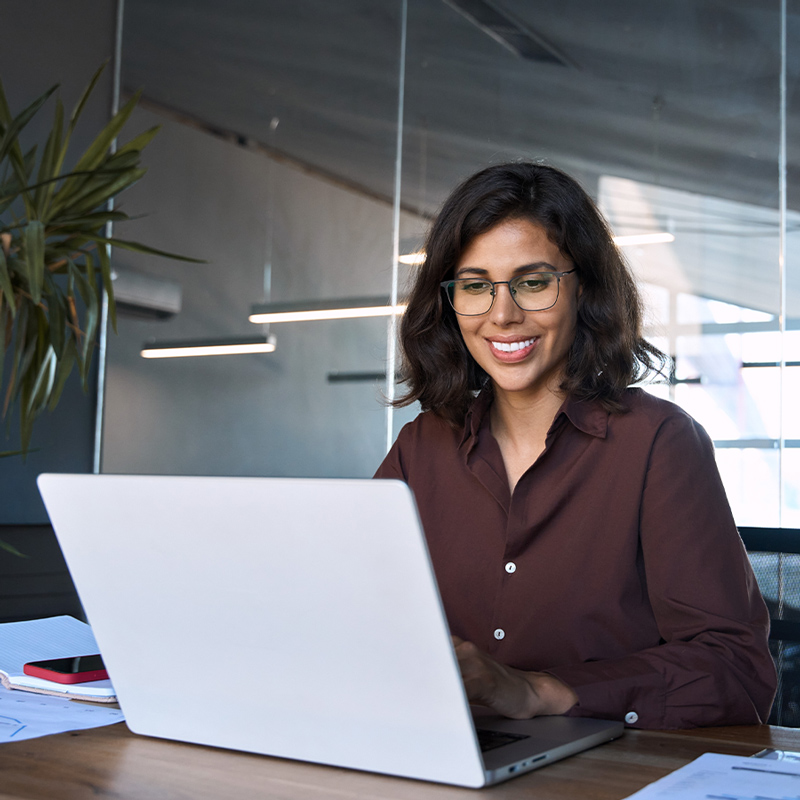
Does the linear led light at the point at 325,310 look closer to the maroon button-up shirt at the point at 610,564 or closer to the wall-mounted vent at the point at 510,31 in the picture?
the wall-mounted vent at the point at 510,31

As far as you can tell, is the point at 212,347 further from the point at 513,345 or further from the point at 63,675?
the point at 63,675

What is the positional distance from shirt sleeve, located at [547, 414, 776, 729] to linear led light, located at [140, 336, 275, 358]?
2.72 m

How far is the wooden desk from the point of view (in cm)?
86

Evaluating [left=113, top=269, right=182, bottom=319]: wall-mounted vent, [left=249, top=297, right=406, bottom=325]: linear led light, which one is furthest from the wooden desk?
[left=113, top=269, right=182, bottom=319]: wall-mounted vent

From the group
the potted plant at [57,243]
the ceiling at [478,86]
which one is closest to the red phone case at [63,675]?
the potted plant at [57,243]

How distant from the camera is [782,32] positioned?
3369mm

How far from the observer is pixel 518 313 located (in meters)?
1.67

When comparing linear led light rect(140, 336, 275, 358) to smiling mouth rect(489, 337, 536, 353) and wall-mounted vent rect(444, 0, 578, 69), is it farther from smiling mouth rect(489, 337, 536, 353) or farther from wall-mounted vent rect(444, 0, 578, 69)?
smiling mouth rect(489, 337, 536, 353)

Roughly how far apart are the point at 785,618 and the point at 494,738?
2.81ft

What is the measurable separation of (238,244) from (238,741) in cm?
340

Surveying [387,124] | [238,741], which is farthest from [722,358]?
[238,741]

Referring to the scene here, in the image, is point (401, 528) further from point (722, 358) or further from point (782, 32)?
point (782, 32)

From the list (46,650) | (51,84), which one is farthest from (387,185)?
(46,650)

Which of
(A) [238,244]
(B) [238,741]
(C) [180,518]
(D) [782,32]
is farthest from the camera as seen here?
(A) [238,244]
